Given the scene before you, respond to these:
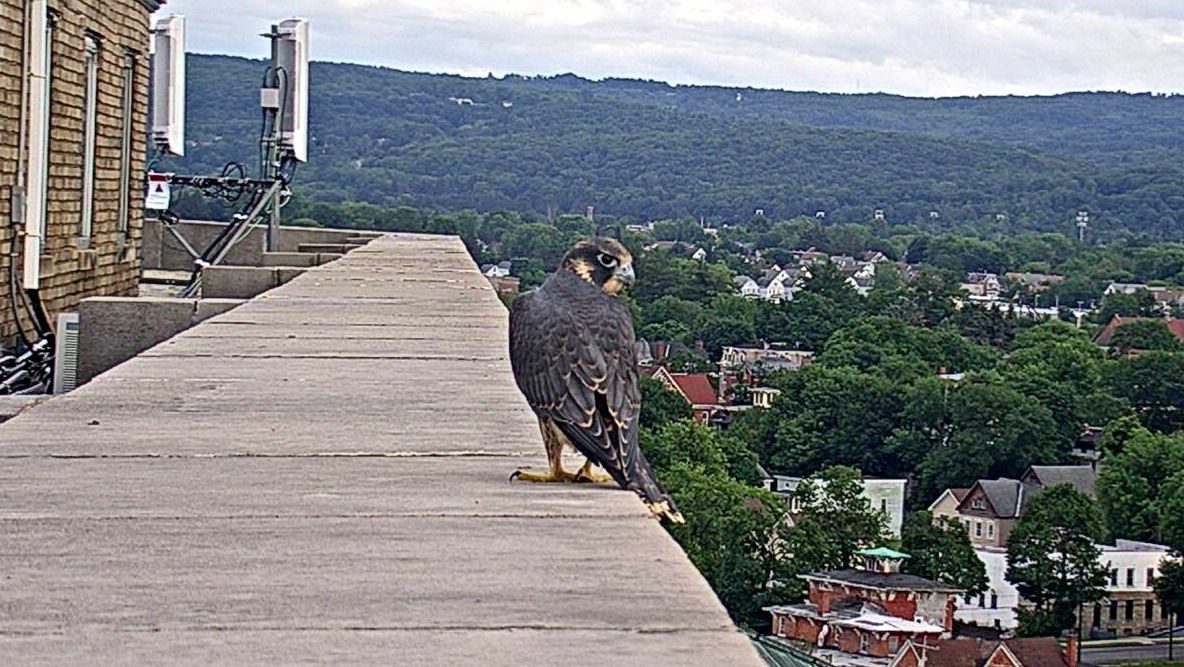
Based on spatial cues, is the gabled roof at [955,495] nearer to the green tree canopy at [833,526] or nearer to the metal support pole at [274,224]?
the green tree canopy at [833,526]

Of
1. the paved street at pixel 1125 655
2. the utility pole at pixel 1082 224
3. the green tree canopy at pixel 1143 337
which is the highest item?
the utility pole at pixel 1082 224

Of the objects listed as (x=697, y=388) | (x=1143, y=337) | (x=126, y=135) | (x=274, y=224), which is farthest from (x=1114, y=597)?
(x=1143, y=337)

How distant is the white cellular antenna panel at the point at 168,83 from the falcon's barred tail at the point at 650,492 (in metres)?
15.7

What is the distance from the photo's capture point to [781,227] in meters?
174

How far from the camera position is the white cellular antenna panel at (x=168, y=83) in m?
20.1

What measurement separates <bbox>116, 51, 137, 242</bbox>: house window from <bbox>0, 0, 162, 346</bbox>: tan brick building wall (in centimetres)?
3

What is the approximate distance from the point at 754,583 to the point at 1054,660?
691cm

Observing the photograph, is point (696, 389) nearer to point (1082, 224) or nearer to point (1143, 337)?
point (1143, 337)

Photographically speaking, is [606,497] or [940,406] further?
[940,406]

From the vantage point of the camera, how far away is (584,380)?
5.20 m

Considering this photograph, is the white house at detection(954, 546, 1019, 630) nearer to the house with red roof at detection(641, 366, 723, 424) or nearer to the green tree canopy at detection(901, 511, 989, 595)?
the green tree canopy at detection(901, 511, 989, 595)

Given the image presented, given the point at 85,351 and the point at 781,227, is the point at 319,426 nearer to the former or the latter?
the point at 85,351

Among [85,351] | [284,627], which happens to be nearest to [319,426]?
[284,627]

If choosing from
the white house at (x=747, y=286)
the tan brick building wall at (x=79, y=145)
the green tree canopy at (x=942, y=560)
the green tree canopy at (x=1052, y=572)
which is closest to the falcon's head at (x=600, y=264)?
the tan brick building wall at (x=79, y=145)
